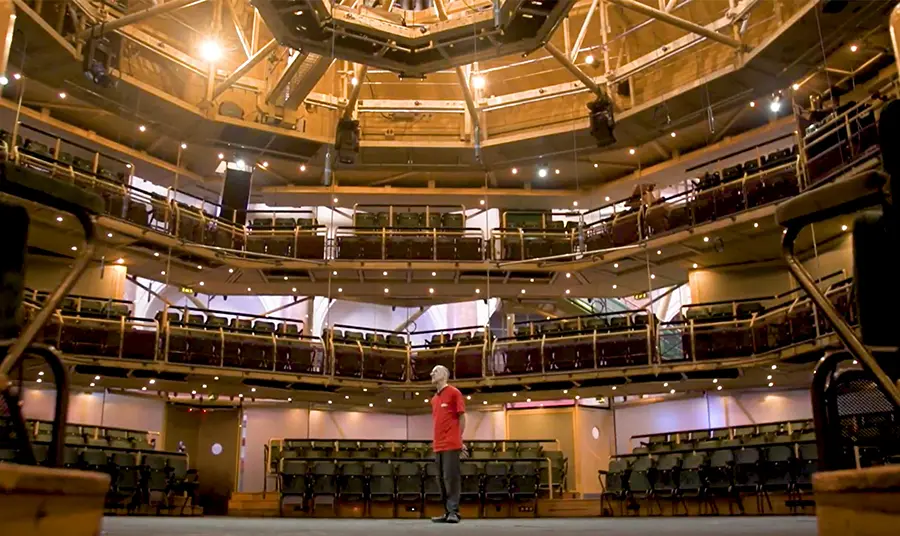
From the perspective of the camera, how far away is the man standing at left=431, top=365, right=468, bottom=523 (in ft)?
Answer: 24.9

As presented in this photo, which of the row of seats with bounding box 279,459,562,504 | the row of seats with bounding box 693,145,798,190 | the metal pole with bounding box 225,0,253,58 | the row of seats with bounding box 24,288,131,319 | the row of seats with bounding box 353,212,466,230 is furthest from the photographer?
the row of seats with bounding box 353,212,466,230

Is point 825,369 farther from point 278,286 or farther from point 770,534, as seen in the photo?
point 278,286

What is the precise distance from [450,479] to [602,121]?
13.3 meters

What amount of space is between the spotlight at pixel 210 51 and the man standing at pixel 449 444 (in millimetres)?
16002

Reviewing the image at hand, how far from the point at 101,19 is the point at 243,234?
6.36 m

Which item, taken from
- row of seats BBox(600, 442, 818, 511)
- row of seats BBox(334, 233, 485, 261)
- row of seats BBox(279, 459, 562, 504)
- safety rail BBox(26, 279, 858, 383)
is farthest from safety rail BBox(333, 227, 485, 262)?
row of seats BBox(600, 442, 818, 511)

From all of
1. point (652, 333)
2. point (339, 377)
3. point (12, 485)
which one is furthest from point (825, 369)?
point (339, 377)

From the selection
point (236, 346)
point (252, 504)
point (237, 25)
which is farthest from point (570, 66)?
point (252, 504)

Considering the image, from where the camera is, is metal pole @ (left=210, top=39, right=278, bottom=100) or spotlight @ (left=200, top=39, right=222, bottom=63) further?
spotlight @ (left=200, top=39, right=222, bottom=63)

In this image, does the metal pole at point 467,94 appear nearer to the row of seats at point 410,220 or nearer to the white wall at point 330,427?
the row of seats at point 410,220

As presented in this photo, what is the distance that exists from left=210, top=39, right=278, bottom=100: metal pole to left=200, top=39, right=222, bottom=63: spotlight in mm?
829

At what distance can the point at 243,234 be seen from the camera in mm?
21094

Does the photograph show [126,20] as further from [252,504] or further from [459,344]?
[252,504]

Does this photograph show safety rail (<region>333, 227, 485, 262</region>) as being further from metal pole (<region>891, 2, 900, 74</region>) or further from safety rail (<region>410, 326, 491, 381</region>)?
metal pole (<region>891, 2, 900, 74</region>)
